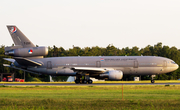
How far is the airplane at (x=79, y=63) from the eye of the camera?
141 ft

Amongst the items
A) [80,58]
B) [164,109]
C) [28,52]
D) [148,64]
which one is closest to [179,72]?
[148,64]

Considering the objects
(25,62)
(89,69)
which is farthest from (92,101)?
(25,62)

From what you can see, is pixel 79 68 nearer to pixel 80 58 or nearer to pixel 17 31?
pixel 80 58

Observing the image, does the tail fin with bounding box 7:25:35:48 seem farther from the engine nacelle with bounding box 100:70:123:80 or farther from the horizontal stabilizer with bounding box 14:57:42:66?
the engine nacelle with bounding box 100:70:123:80

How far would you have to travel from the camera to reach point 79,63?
43.8 meters

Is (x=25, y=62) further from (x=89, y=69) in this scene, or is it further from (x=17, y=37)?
(x=89, y=69)

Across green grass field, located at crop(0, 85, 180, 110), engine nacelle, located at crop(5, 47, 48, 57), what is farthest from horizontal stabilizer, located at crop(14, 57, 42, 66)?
green grass field, located at crop(0, 85, 180, 110)

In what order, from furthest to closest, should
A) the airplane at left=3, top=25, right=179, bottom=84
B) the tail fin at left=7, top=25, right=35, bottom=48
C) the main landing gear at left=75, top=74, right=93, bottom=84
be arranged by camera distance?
the tail fin at left=7, top=25, right=35, bottom=48 → the airplane at left=3, top=25, right=179, bottom=84 → the main landing gear at left=75, top=74, right=93, bottom=84

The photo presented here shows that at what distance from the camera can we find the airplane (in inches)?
1690

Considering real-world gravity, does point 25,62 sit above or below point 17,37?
below

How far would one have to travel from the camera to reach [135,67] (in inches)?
1692

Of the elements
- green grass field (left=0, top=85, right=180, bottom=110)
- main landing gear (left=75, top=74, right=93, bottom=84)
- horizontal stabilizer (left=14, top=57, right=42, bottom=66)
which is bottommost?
green grass field (left=0, top=85, right=180, bottom=110)

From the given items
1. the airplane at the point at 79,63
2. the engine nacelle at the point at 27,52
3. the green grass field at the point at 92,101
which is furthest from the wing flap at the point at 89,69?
the green grass field at the point at 92,101

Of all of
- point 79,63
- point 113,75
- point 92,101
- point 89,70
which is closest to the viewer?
point 92,101
